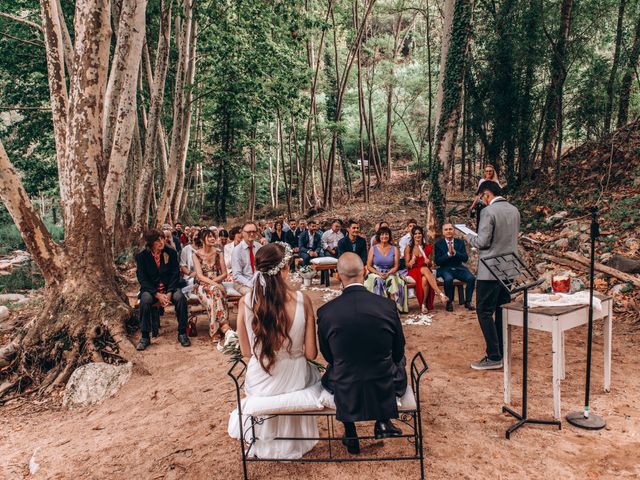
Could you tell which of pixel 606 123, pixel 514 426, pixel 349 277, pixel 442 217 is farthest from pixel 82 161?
pixel 606 123

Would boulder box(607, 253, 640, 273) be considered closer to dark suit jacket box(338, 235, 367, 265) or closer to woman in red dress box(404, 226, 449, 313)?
woman in red dress box(404, 226, 449, 313)

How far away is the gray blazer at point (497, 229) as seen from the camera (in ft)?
14.4

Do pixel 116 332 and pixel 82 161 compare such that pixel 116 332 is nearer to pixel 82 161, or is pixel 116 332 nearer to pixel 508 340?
pixel 82 161

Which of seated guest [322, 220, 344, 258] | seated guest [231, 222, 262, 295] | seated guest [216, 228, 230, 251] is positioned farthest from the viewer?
seated guest [322, 220, 344, 258]

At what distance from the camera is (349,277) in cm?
297

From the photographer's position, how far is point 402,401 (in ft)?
9.45

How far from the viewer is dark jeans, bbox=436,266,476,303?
23.8 ft

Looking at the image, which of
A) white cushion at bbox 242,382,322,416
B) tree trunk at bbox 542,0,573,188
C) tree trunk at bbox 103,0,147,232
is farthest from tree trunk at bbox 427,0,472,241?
white cushion at bbox 242,382,322,416

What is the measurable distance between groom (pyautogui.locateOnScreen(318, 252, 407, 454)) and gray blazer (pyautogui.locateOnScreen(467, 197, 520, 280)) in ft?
6.76

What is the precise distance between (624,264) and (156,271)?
7726 mm

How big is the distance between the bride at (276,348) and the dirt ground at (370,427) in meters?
0.22

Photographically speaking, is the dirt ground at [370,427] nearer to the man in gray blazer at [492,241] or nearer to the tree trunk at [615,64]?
the man in gray blazer at [492,241]

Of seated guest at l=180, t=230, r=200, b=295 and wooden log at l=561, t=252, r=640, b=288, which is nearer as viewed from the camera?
wooden log at l=561, t=252, r=640, b=288

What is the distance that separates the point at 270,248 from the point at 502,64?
12.6 meters
